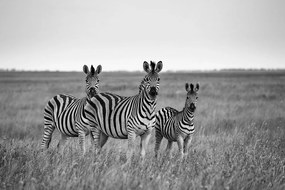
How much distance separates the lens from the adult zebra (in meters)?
6.43

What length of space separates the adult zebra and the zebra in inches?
8.7

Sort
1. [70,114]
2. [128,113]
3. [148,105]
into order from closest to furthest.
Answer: [148,105]
[128,113]
[70,114]

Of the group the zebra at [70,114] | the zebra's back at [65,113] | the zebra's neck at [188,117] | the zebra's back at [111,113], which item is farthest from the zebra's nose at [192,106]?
the zebra's back at [65,113]

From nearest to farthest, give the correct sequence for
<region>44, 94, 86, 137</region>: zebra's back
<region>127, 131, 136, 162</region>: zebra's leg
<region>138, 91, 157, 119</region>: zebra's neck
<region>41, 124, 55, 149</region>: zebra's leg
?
<region>127, 131, 136, 162</region>: zebra's leg, <region>138, 91, 157, 119</region>: zebra's neck, <region>44, 94, 86, 137</region>: zebra's back, <region>41, 124, 55, 149</region>: zebra's leg

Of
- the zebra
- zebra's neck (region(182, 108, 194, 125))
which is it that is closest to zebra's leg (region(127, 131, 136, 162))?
the zebra

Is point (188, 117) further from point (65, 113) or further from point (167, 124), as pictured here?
point (65, 113)

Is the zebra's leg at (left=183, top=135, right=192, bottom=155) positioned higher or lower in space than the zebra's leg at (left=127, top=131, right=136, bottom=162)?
lower

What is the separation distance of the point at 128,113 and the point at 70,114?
1.76 meters

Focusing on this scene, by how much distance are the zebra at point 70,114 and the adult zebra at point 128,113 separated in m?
0.22

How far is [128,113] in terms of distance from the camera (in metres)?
6.91

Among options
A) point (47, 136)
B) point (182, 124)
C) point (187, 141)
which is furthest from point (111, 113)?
point (47, 136)

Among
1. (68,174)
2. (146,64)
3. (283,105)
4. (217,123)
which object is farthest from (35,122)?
(283,105)

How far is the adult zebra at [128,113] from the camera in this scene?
6.43m

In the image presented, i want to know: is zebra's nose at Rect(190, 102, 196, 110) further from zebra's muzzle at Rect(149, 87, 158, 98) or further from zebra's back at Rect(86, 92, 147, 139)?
zebra's muzzle at Rect(149, 87, 158, 98)
